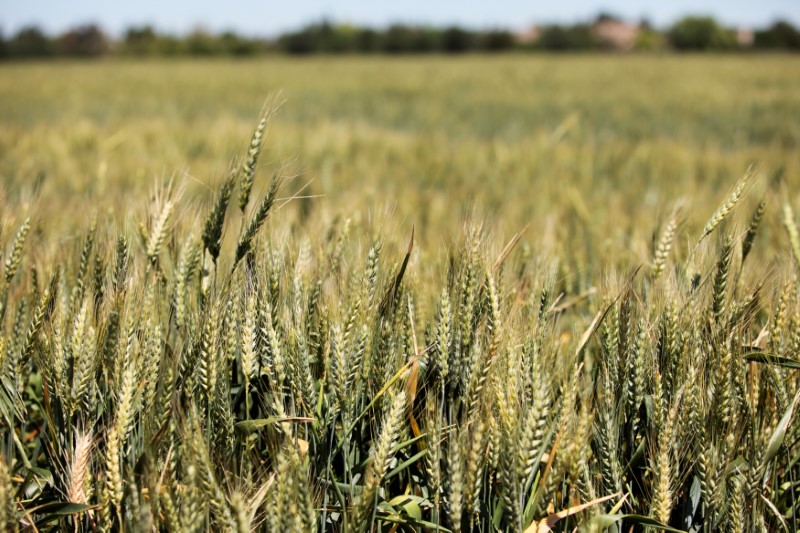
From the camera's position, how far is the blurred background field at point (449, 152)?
9.95 feet

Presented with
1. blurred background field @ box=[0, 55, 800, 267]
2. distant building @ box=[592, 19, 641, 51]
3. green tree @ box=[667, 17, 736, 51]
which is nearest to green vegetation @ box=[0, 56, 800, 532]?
blurred background field @ box=[0, 55, 800, 267]

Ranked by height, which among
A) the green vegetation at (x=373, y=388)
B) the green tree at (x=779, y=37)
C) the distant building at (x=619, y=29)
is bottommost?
the green vegetation at (x=373, y=388)

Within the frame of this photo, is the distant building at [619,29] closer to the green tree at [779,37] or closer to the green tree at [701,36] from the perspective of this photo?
the green tree at [701,36]

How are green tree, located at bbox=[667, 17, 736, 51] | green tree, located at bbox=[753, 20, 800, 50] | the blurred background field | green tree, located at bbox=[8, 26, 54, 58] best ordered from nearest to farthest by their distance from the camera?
the blurred background field, green tree, located at bbox=[8, 26, 54, 58], green tree, located at bbox=[753, 20, 800, 50], green tree, located at bbox=[667, 17, 736, 51]

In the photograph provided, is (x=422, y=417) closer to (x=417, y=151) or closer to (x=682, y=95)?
(x=417, y=151)

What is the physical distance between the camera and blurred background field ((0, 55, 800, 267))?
3.03 meters

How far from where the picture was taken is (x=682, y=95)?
12.8 m

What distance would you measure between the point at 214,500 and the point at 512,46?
50.0m

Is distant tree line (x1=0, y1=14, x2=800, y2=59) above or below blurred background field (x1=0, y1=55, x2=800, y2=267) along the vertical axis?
above

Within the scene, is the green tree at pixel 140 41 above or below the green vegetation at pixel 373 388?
above

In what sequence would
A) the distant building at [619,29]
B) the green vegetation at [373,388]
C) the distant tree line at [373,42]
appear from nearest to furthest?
the green vegetation at [373,388]
the distant tree line at [373,42]
the distant building at [619,29]

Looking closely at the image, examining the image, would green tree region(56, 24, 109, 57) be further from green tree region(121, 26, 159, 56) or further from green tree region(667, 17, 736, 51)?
green tree region(667, 17, 736, 51)

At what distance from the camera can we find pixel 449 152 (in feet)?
19.5

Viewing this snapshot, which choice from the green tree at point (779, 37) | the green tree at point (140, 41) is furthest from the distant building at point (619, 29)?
the green tree at point (140, 41)
